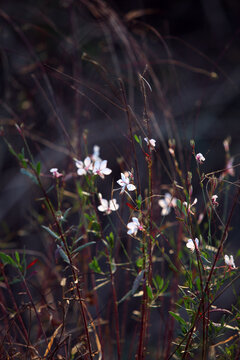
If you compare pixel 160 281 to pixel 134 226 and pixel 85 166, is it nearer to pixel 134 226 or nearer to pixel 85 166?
pixel 134 226

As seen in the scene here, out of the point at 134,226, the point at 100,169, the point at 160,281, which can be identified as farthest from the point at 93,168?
the point at 160,281

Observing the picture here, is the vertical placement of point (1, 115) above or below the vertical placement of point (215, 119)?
above

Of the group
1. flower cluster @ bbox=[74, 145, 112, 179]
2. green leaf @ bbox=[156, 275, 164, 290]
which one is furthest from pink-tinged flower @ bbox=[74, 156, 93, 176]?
green leaf @ bbox=[156, 275, 164, 290]

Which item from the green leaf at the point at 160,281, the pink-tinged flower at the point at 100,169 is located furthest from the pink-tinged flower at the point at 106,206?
the green leaf at the point at 160,281

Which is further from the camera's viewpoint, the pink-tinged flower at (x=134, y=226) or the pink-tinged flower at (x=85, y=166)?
the pink-tinged flower at (x=85, y=166)

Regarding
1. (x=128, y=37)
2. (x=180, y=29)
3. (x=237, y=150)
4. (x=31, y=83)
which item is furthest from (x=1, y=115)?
(x=180, y=29)

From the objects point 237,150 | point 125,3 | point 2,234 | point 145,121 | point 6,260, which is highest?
point 145,121

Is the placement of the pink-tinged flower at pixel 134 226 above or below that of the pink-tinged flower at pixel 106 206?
above

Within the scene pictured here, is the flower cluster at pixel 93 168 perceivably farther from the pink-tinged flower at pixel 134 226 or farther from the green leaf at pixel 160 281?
the green leaf at pixel 160 281

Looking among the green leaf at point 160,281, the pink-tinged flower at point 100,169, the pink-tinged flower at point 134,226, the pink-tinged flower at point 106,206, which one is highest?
the pink-tinged flower at point 100,169

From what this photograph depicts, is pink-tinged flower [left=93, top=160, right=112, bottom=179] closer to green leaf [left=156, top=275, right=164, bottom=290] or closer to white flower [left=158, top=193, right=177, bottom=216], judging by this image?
white flower [left=158, top=193, right=177, bottom=216]

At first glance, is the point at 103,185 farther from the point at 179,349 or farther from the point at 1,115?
the point at 1,115
